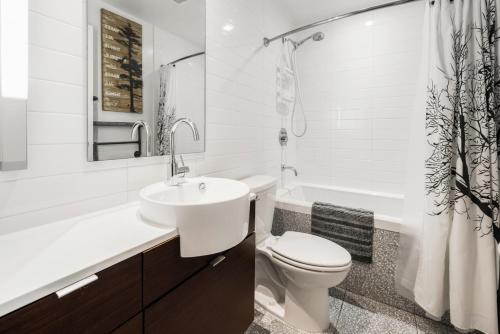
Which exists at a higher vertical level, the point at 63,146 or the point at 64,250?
the point at 63,146

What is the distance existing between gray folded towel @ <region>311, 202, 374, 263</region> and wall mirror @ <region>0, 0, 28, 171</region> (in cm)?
165

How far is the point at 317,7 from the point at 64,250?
2761mm

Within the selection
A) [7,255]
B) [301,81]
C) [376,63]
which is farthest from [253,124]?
[7,255]

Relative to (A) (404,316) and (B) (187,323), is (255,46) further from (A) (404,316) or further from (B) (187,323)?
(A) (404,316)

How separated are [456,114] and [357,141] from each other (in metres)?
1.23

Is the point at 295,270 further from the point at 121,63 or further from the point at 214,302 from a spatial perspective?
the point at 121,63

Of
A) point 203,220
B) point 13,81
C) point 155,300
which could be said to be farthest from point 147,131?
point 155,300

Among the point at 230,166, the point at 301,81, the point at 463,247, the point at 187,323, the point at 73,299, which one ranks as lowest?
the point at 187,323

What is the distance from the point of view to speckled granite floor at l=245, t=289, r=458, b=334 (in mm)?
1400

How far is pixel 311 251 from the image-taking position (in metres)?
1.39

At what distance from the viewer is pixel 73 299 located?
0.55 meters

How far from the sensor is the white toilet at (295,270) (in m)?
1.30

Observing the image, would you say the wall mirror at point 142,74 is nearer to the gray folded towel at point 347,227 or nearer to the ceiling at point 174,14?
the ceiling at point 174,14

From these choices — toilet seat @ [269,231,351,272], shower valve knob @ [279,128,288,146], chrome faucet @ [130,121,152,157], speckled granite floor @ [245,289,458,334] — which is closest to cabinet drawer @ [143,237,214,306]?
chrome faucet @ [130,121,152,157]
